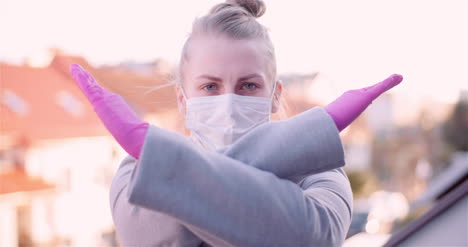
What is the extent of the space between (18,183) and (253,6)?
244 inches

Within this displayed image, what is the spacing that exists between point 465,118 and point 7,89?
38.2 ft

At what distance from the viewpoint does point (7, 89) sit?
7.47 metres

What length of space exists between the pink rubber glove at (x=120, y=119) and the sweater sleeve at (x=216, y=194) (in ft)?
0.11

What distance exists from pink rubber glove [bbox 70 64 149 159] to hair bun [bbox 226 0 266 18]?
367 millimetres

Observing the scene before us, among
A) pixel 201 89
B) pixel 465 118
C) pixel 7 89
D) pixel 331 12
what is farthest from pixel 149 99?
pixel 465 118

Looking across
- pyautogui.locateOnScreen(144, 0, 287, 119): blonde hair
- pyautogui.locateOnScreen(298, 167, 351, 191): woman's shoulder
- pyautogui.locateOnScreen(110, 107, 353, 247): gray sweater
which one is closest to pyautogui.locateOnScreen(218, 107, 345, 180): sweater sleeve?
pyautogui.locateOnScreen(110, 107, 353, 247): gray sweater

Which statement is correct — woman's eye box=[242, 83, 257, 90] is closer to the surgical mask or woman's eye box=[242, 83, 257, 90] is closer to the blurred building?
the surgical mask

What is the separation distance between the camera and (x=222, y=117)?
2.17ft

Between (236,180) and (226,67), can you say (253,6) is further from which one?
(236,180)

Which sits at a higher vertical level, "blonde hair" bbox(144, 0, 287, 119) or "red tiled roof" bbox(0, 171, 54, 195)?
"blonde hair" bbox(144, 0, 287, 119)

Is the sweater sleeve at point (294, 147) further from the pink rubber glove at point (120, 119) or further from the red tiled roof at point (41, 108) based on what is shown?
the red tiled roof at point (41, 108)

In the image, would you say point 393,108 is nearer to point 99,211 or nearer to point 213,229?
point 99,211

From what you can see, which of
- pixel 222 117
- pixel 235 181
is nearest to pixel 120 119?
pixel 235 181

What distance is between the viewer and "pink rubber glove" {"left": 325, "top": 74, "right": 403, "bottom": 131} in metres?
0.50
